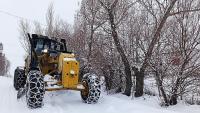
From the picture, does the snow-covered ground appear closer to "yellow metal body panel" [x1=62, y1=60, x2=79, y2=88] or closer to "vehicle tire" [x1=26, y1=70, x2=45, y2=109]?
"vehicle tire" [x1=26, y1=70, x2=45, y2=109]

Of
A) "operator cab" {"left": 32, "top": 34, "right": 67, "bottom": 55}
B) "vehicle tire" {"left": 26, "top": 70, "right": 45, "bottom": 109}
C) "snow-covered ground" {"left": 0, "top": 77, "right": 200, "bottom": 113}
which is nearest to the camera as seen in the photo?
"snow-covered ground" {"left": 0, "top": 77, "right": 200, "bottom": 113}

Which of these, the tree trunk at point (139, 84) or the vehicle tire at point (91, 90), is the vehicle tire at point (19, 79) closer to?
the vehicle tire at point (91, 90)

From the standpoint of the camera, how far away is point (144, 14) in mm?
17719

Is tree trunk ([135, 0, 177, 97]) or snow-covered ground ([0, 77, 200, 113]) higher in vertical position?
tree trunk ([135, 0, 177, 97])

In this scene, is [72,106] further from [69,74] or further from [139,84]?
[139,84]

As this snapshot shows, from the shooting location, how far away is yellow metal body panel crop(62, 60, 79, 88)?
37.3ft

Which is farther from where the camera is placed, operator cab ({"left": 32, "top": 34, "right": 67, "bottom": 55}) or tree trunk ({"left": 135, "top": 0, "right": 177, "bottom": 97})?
tree trunk ({"left": 135, "top": 0, "right": 177, "bottom": 97})

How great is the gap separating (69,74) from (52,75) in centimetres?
148

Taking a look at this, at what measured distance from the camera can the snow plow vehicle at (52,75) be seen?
35.2 ft

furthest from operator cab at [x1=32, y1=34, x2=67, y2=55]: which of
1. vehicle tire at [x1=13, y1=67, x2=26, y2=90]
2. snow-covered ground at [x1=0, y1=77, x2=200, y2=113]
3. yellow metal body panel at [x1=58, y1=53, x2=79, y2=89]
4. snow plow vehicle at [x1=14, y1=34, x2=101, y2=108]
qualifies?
vehicle tire at [x1=13, y1=67, x2=26, y2=90]

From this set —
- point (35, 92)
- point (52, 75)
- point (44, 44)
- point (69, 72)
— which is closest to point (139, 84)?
point (44, 44)

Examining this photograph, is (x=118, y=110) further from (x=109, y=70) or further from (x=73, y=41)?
(x=73, y=41)

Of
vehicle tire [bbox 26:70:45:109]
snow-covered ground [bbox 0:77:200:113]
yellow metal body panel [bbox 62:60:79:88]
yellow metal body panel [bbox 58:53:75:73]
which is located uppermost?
yellow metal body panel [bbox 58:53:75:73]

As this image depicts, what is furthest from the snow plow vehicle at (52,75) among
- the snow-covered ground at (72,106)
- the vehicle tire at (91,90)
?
the snow-covered ground at (72,106)
